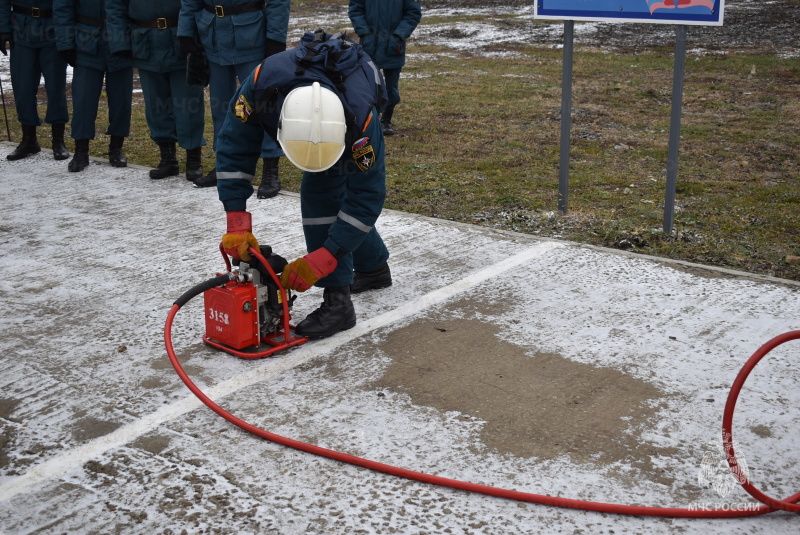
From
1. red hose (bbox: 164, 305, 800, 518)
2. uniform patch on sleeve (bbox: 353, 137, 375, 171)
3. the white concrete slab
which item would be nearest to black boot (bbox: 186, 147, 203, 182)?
the white concrete slab

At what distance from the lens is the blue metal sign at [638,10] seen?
472cm

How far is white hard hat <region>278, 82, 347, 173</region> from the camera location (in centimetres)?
314

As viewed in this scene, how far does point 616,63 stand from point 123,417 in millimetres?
11511

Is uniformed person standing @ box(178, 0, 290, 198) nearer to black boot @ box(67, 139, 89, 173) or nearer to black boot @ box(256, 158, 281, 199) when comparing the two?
black boot @ box(256, 158, 281, 199)

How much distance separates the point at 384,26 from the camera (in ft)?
25.9

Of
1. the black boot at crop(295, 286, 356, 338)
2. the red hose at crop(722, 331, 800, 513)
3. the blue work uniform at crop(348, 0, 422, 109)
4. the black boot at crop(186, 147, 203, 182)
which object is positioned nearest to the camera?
the red hose at crop(722, 331, 800, 513)

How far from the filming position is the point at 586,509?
2.51 metres

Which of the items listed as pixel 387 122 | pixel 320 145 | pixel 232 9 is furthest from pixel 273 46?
pixel 320 145

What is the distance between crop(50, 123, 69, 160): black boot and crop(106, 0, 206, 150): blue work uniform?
4.17 feet

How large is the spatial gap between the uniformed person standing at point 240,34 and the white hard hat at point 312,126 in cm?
286

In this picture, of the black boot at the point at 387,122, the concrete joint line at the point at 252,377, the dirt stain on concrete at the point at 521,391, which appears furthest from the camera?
the black boot at the point at 387,122

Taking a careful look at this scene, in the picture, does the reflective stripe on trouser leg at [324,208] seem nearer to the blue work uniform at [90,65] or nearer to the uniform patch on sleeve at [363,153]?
the uniform patch on sleeve at [363,153]

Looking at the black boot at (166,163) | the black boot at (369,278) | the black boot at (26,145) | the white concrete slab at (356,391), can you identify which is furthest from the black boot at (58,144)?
the black boot at (369,278)

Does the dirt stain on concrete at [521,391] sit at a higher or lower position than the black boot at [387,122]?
lower
